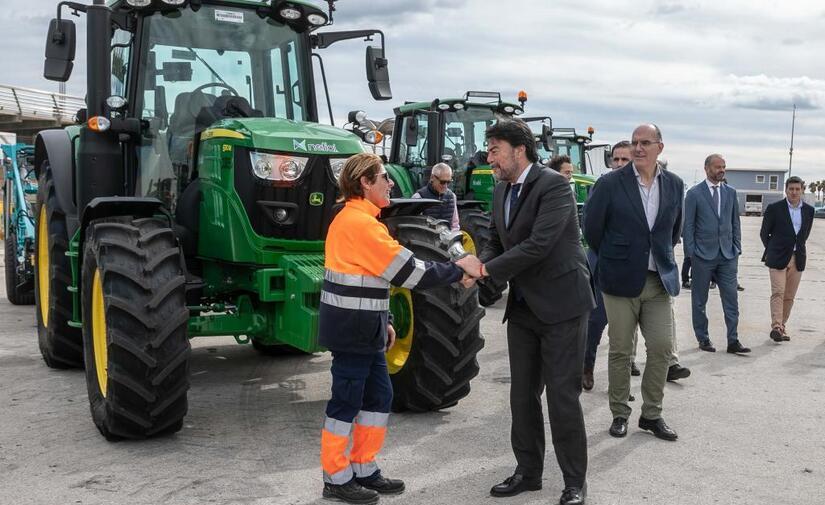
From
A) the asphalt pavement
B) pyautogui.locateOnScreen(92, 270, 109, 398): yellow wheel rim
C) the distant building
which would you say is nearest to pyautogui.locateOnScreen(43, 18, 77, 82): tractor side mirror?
pyautogui.locateOnScreen(92, 270, 109, 398): yellow wheel rim

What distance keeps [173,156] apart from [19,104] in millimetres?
42046

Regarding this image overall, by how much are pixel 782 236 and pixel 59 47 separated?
24.5 feet

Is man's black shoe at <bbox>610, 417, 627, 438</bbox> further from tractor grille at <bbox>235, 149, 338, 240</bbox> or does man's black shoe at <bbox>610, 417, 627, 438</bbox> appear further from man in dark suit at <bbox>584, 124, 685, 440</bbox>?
tractor grille at <bbox>235, 149, 338, 240</bbox>

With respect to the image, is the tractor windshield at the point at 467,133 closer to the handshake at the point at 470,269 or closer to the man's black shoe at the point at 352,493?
the handshake at the point at 470,269

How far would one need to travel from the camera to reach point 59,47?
618cm

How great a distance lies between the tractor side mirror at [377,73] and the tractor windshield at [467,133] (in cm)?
616

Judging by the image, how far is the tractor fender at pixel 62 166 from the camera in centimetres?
757

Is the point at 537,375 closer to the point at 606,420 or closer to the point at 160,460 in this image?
the point at 606,420

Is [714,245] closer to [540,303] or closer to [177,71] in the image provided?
[540,303]

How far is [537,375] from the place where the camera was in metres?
4.84

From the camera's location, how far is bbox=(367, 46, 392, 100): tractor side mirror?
23.8 ft

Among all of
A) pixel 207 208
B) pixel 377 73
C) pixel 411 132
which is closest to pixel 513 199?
pixel 207 208

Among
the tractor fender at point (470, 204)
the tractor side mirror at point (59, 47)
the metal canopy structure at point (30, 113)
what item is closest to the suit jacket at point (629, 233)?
the tractor side mirror at point (59, 47)

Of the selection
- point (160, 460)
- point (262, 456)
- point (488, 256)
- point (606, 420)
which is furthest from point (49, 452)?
point (606, 420)
